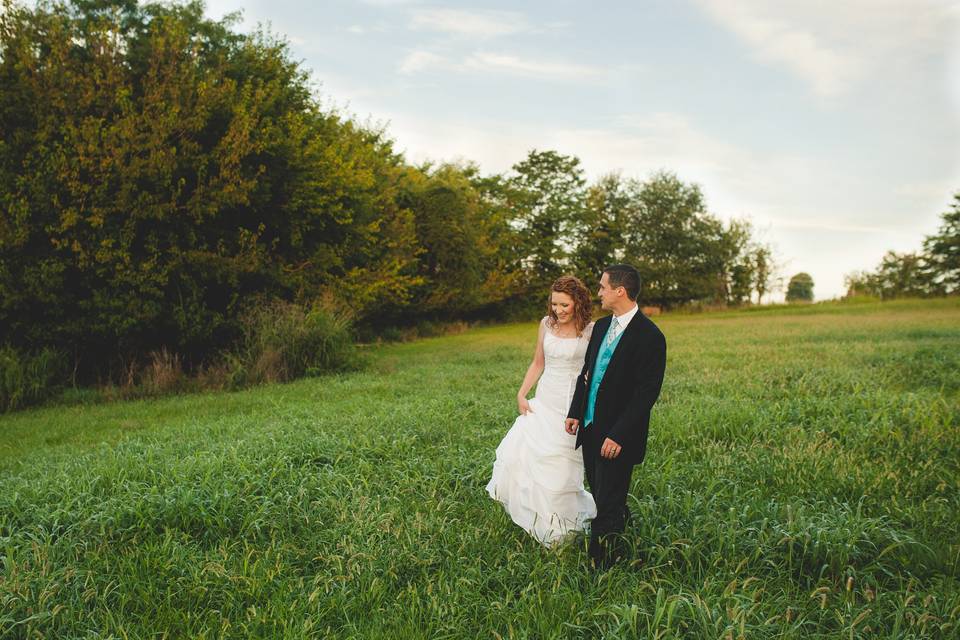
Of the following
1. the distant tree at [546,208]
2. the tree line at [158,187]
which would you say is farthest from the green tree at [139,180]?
the distant tree at [546,208]

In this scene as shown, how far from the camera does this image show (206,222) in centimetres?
1669

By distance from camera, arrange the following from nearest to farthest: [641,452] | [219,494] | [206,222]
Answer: [641,452], [219,494], [206,222]

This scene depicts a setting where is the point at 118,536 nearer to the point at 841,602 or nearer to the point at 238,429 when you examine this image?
the point at 238,429

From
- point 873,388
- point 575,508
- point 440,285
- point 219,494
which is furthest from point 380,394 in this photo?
point 440,285

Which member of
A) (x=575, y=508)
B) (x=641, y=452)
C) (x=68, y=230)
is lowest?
(x=575, y=508)

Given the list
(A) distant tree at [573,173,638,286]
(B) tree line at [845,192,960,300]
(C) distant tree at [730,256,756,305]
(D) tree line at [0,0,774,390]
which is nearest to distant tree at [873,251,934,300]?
(B) tree line at [845,192,960,300]

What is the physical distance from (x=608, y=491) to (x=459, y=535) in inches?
49.4

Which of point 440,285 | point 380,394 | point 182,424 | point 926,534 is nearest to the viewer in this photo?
point 926,534

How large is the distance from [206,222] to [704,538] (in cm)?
1610

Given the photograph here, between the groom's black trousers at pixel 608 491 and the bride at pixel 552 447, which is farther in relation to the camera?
the bride at pixel 552 447

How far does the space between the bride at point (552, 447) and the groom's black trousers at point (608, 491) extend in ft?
0.90

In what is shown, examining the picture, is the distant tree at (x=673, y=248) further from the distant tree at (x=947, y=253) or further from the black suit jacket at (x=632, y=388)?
the black suit jacket at (x=632, y=388)

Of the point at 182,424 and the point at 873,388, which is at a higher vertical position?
the point at 873,388

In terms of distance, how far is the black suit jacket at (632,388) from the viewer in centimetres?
414
